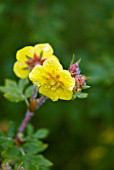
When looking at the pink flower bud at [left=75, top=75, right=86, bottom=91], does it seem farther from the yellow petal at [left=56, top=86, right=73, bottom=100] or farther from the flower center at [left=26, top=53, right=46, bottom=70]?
the flower center at [left=26, top=53, right=46, bottom=70]

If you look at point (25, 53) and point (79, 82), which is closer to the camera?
point (79, 82)

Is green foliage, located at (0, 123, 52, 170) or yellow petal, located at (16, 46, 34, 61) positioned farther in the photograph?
yellow petal, located at (16, 46, 34, 61)

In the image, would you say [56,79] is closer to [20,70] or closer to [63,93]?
[63,93]

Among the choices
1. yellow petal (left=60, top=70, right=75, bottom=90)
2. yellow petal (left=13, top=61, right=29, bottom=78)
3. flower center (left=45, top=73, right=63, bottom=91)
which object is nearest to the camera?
yellow petal (left=60, top=70, right=75, bottom=90)

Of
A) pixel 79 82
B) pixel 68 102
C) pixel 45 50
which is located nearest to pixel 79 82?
pixel 79 82

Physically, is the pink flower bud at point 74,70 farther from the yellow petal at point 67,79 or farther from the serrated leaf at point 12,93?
the serrated leaf at point 12,93

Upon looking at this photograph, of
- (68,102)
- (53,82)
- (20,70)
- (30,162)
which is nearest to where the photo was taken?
(53,82)

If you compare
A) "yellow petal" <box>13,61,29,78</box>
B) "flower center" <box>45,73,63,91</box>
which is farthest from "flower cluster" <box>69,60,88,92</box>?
"yellow petal" <box>13,61,29,78</box>
